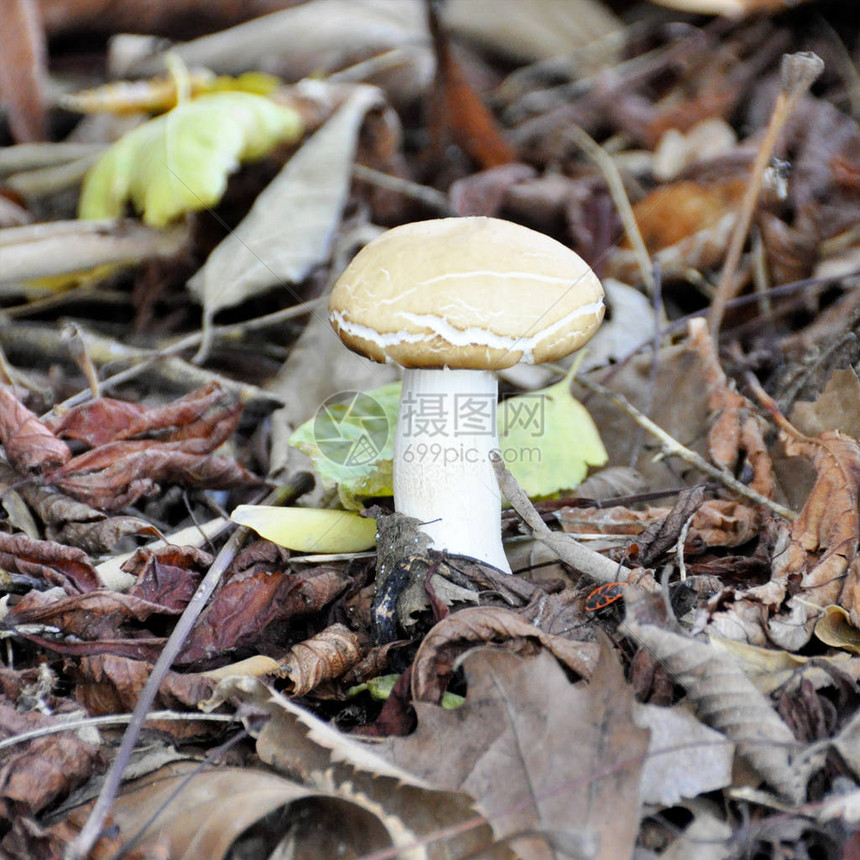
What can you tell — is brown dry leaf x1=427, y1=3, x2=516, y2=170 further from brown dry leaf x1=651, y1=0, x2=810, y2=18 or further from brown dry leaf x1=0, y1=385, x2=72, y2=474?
brown dry leaf x1=0, y1=385, x2=72, y2=474

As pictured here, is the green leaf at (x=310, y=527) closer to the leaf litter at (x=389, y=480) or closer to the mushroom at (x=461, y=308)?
the leaf litter at (x=389, y=480)

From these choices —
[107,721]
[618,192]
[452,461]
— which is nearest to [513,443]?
[452,461]

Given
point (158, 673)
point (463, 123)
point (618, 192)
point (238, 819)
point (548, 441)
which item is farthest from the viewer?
point (463, 123)

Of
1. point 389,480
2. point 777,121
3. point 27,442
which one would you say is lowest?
point 389,480

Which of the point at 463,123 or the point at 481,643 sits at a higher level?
the point at 463,123

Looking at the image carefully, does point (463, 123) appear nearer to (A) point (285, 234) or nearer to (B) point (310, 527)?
(A) point (285, 234)

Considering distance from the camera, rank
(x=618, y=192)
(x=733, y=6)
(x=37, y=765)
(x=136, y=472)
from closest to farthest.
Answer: (x=37, y=765), (x=136, y=472), (x=618, y=192), (x=733, y=6)
